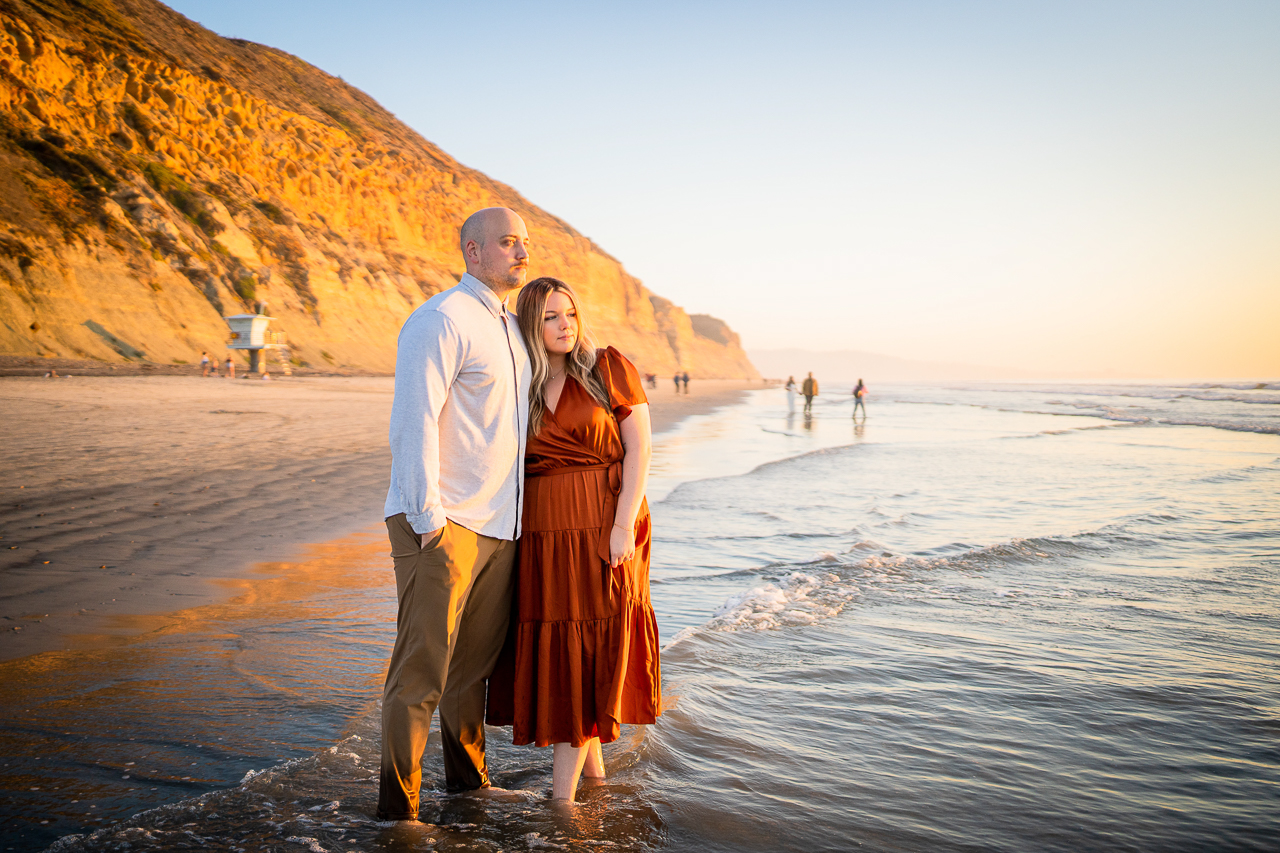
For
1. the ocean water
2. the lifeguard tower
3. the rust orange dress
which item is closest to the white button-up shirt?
the rust orange dress

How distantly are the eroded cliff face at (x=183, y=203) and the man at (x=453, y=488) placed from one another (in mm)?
26716

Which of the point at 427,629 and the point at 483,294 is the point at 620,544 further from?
the point at 483,294

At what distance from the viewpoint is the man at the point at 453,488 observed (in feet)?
7.28

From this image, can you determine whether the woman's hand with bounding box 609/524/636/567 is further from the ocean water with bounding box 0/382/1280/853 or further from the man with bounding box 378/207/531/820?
the ocean water with bounding box 0/382/1280/853

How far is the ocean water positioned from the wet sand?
0.38 metres

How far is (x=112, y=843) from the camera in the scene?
6.97 feet

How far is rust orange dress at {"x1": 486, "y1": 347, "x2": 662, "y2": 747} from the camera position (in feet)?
8.16

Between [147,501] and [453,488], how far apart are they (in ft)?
19.4

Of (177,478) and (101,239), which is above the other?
→ (101,239)

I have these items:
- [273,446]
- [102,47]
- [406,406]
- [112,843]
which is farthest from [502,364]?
[102,47]

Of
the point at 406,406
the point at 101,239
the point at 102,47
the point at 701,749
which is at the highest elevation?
the point at 102,47

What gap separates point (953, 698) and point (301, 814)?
9.48 feet

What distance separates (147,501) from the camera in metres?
6.70

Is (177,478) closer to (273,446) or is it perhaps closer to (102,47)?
(273,446)
